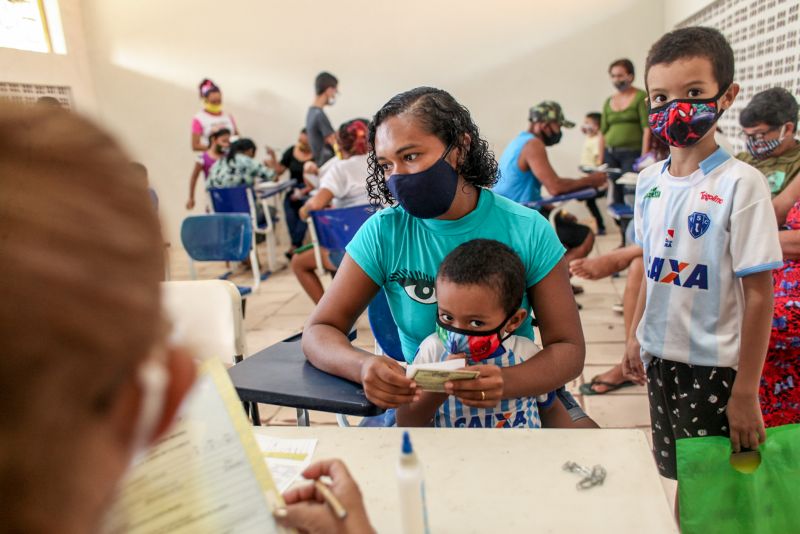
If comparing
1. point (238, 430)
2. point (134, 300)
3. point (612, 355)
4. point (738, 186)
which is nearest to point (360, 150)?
point (612, 355)

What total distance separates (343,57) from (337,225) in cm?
431

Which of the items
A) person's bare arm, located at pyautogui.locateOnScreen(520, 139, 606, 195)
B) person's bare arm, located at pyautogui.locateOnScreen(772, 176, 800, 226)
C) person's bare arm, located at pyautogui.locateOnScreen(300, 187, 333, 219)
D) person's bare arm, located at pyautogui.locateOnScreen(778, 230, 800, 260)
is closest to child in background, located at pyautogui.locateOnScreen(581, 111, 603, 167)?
person's bare arm, located at pyautogui.locateOnScreen(520, 139, 606, 195)

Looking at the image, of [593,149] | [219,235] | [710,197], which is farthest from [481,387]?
[593,149]

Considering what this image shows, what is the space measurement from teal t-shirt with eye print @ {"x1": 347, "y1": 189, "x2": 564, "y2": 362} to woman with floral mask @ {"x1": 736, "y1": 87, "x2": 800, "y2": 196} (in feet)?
3.80

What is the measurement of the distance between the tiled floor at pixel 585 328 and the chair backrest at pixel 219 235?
0.52 metres

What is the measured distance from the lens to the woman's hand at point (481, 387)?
1142 millimetres

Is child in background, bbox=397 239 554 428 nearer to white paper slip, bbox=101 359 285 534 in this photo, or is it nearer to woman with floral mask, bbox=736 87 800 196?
white paper slip, bbox=101 359 285 534

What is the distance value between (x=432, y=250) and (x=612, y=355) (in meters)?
2.04

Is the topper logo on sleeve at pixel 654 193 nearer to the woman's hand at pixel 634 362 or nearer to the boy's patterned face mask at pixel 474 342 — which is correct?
the woman's hand at pixel 634 362

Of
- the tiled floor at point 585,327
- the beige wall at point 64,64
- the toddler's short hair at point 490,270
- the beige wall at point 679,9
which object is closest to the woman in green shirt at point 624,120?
the beige wall at point 679,9

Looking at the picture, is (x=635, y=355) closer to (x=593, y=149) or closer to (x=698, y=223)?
(x=698, y=223)

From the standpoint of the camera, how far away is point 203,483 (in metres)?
0.65

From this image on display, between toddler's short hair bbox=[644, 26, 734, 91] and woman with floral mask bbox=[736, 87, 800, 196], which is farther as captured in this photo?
woman with floral mask bbox=[736, 87, 800, 196]

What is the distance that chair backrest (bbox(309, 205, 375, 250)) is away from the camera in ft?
11.3
